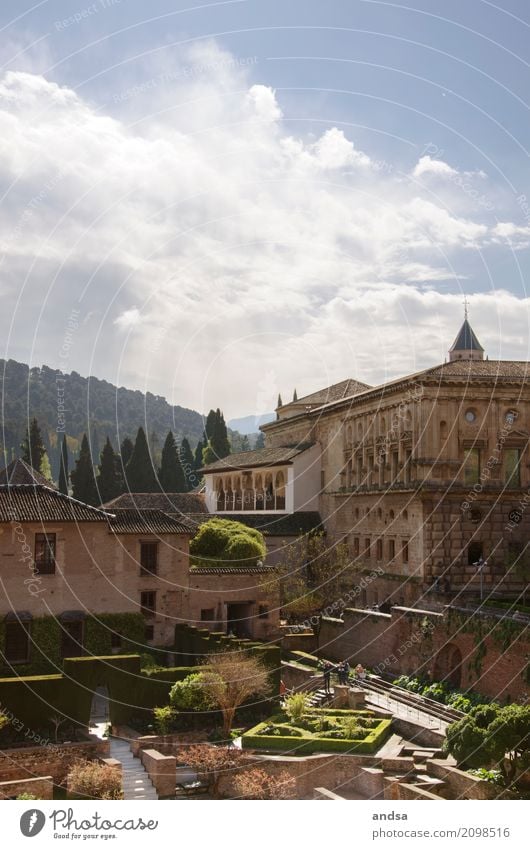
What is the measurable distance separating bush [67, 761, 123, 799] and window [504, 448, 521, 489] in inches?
943

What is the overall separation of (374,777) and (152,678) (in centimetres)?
865

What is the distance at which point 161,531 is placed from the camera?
38062 mm

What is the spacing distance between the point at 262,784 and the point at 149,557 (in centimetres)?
1250

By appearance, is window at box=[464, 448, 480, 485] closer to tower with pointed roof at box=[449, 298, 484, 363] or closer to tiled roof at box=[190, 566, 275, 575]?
tiled roof at box=[190, 566, 275, 575]

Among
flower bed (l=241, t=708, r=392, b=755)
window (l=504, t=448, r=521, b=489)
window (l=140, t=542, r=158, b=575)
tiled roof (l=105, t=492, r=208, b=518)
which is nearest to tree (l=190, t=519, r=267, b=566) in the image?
window (l=140, t=542, r=158, b=575)

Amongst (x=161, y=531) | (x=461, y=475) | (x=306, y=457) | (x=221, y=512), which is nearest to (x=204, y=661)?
(x=161, y=531)

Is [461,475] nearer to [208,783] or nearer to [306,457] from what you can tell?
[306,457]

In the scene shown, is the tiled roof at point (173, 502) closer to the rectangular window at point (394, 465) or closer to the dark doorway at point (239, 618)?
the dark doorway at point (239, 618)

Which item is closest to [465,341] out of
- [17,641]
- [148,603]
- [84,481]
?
[84,481]

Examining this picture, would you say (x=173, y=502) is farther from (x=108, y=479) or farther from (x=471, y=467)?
(x=471, y=467)

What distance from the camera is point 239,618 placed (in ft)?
137

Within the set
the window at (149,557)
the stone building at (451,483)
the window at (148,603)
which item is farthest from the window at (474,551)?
the window at (148,603)

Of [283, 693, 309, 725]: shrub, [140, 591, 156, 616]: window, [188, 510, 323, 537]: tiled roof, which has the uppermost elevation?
[188, 510, 323, 537]: tiled roof

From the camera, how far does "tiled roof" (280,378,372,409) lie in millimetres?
59294
